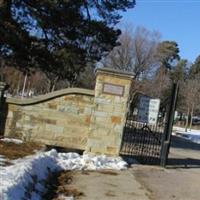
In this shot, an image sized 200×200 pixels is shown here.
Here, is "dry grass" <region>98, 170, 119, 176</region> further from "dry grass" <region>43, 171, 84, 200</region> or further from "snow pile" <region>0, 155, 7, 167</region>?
"snow pile" <region>0, 155, 7, 167</region>

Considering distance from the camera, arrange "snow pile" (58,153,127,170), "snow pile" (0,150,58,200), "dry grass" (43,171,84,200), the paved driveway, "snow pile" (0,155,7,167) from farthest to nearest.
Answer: "snow pile" (58,153,127,170) → the paved driveway → "snow pile" (0,155,7,167) → "dry grass" (43,171,84,200) → "snow pile" (0,150,58,200)

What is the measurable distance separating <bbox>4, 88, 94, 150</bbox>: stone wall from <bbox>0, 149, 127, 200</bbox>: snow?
1080 millimetres

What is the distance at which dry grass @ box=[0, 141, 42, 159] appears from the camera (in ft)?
43.5

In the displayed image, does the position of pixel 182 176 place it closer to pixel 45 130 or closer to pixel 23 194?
pixel 45 130

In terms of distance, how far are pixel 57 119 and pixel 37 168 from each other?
4900 mm

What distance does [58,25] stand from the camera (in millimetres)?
25297

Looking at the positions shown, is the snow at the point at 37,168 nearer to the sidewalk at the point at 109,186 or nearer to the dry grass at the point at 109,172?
the dry grass at the point at 109,172

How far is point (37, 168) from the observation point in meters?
11.8

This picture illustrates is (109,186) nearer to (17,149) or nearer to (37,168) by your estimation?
(37,168)

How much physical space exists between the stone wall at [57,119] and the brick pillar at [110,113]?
0.39 m

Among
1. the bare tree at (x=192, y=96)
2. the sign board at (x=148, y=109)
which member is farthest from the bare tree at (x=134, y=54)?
the sign board at (x=148, y=109)

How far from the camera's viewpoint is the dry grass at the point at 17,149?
13.2 meters

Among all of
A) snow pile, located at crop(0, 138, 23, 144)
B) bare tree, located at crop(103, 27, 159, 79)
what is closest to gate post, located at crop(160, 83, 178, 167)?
snow pile, located at crop(0, 138, 23, 144)

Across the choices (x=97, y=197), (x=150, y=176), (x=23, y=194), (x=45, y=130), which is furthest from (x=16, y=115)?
(x=23, y=194)
